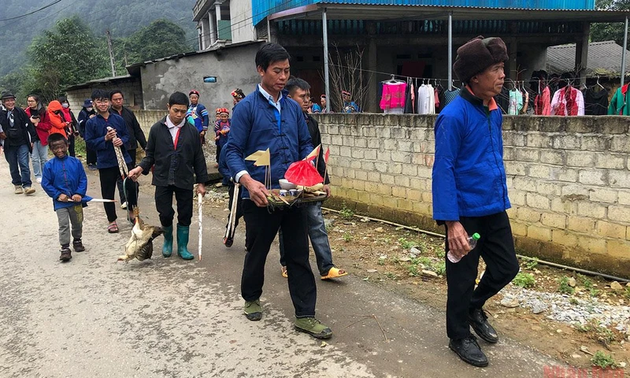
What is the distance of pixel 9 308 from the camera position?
412 cm

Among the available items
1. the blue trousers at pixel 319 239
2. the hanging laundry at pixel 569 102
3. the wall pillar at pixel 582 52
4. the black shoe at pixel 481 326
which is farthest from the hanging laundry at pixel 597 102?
the black shoe at pixel 481 326

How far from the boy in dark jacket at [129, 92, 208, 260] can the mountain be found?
2718 inches

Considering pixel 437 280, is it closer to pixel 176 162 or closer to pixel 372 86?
pixel 176 162

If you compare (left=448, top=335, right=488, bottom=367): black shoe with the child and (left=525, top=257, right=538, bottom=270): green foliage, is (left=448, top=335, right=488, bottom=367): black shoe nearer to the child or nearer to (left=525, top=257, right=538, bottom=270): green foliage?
(left=525, top=257, right=538, bottom=270): green foliage

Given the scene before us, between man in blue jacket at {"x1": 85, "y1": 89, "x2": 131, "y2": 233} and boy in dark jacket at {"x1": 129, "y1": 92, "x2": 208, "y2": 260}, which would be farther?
man in blue jacket at {"x1": 85, "y1": 89, "x2": 131, "y2": 233}

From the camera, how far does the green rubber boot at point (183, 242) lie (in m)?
5.30

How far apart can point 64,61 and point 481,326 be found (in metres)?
33.0

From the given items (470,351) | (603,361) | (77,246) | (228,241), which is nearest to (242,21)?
(77,246)

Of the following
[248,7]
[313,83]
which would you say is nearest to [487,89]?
[313,83]

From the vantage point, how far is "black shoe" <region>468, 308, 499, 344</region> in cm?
327

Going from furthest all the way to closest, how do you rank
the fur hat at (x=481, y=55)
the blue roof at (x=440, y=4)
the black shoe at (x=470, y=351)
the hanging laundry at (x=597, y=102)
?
the blue roof at (x=440, y=4), the hanging laundry at (x=597, y=102), the black shoe at (x=470, y=351), the fur hat at (x=481, y=55)

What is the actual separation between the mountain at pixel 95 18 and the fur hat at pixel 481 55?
2827 inches

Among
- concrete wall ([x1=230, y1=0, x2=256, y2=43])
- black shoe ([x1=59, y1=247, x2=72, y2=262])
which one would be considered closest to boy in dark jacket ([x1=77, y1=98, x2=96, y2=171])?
concrete wall ([x1=230, y1=0, x2=256, y2=43])

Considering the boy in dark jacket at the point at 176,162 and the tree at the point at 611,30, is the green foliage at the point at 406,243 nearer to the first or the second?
the boy in dark jacket at the point at 176,162
